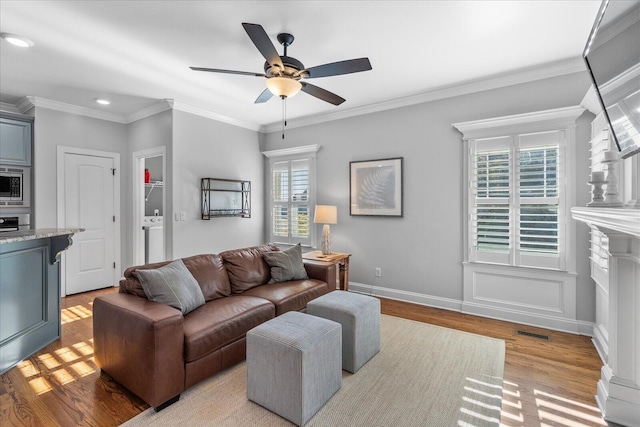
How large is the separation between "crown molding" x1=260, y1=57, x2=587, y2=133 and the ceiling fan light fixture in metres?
1.95

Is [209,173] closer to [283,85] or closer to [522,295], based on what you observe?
[283,85]

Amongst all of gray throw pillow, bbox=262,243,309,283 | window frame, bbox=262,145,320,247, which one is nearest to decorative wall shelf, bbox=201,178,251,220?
window frame, bbox=262,145,320,247

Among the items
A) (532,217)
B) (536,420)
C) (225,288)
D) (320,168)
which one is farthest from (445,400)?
(320,168)

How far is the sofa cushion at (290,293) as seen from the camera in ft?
9.22

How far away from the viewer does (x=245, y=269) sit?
10.3 ft

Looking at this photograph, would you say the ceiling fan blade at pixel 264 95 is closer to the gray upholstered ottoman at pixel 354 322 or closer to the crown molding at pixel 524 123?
the gray upholstered ottoman at pixel 354 322

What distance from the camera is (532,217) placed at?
3.26 metres

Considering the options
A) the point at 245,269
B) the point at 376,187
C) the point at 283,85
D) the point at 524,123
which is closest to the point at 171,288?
the point at 245,269

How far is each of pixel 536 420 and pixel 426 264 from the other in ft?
7.05

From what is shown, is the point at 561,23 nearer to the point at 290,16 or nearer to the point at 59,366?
the point at 290,16

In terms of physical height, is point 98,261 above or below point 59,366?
above

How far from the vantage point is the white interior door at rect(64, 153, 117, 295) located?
4.42 m

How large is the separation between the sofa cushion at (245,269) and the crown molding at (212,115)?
2.27 metres

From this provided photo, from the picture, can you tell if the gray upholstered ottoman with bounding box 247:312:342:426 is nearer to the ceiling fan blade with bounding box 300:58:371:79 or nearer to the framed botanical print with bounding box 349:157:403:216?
the ceiling fan blade with bounding box 300:58:371:79
